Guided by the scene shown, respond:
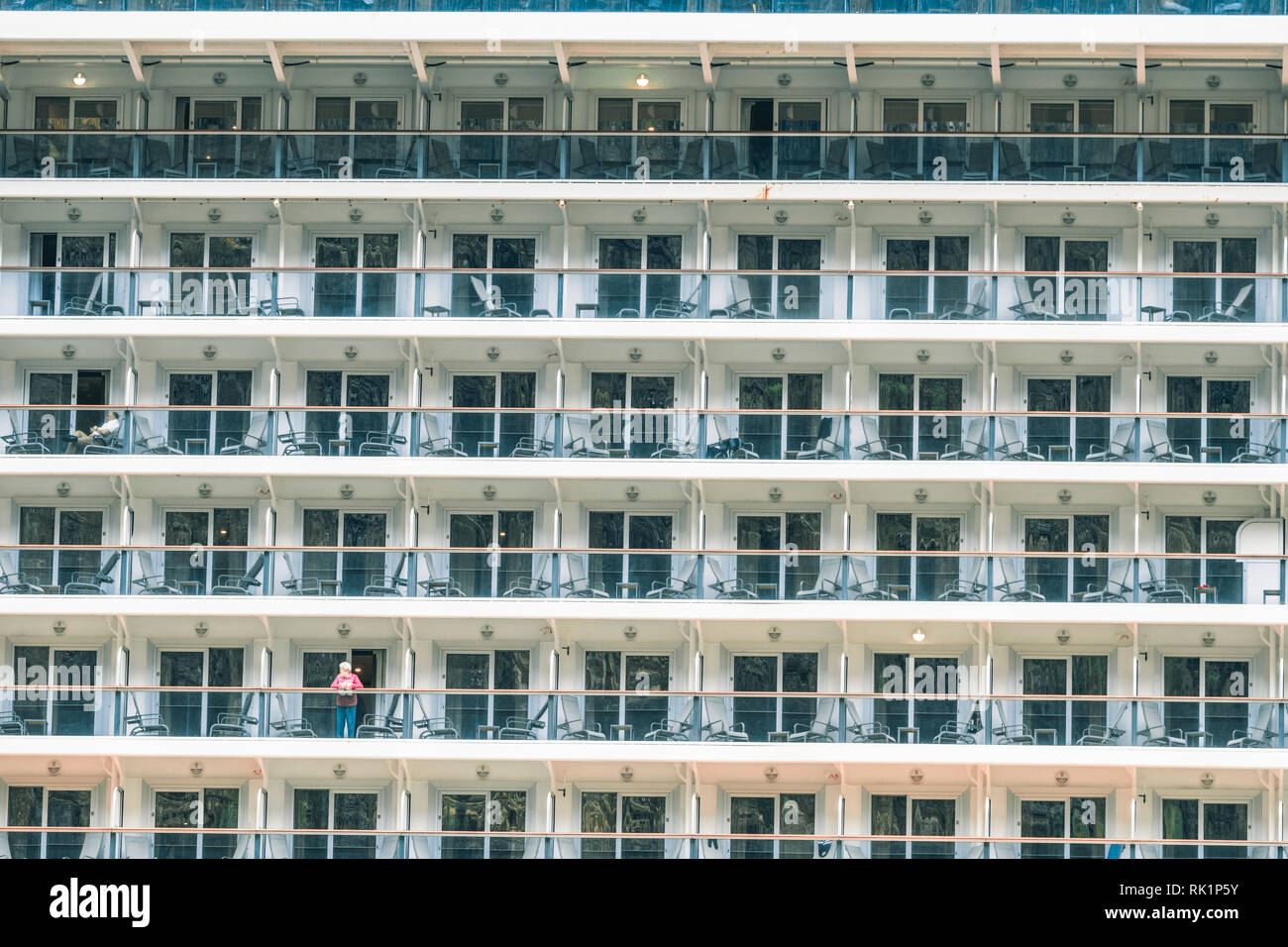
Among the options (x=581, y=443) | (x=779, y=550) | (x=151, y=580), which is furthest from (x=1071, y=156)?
(x=151, y=580)

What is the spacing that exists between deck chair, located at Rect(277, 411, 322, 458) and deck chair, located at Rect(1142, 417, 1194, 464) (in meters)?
10.1

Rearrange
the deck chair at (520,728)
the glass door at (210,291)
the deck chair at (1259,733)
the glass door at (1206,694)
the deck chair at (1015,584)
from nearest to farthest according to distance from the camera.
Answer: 1. the deck chair at (1259,733)
2. the glass door at (1206,694)
3. the deck chair at (520,728)
4. the deck chair at (1015,584)
5. the glass door at (210,291)

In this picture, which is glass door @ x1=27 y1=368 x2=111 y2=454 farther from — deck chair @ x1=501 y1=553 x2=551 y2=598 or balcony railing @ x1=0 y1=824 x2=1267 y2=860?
deck chair @ x1=501 y1=553 x2=551 y2=598

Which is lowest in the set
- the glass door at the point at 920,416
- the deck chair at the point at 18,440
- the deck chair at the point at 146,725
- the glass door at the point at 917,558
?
the deck chair at the point at 146,725

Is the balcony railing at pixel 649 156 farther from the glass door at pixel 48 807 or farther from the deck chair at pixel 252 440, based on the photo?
the glass door at pixel 48 807

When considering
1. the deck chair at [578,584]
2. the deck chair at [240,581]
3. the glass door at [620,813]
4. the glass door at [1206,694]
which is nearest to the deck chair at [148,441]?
the deck chair at [240,581]

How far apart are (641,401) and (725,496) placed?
1.62 metres

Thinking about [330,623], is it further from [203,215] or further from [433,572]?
[203,215]

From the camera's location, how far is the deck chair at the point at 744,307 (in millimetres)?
28781

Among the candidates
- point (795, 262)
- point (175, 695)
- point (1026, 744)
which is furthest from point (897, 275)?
point (175, 695)

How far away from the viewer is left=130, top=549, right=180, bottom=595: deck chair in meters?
28.2

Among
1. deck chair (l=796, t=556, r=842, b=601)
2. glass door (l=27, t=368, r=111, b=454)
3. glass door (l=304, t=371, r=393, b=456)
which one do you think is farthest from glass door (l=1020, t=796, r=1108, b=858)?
glass door (l=27, t=368, r=111, b=454)

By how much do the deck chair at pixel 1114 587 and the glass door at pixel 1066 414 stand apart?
1.49m

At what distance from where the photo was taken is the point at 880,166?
95.0ft
